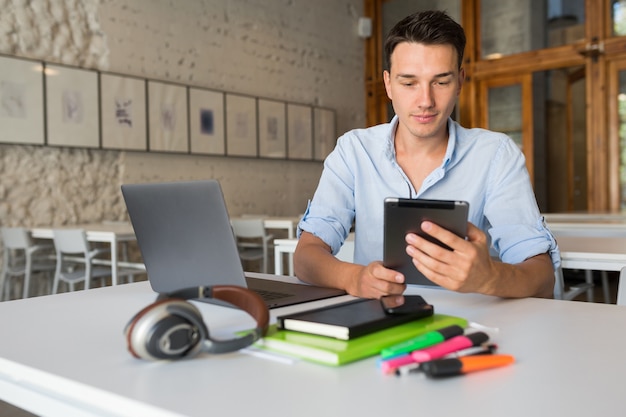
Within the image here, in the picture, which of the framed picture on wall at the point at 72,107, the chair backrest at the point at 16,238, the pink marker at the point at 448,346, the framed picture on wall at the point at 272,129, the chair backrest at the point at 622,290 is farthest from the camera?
the framed picture on wall at the point at 272,129

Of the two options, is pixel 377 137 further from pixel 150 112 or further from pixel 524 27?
pixel 524 27

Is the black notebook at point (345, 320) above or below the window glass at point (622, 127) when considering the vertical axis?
below

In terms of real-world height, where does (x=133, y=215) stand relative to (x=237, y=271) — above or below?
above

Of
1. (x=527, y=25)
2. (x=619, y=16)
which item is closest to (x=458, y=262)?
(x=619, y=16)

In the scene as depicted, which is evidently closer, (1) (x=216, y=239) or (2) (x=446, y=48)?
(1) (x=216, y=239)

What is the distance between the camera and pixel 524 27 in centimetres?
713

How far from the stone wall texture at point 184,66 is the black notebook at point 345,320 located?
454 centimetres

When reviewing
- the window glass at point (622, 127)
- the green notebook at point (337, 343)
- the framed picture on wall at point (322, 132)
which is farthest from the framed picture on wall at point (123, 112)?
the window glass at point (622, 127)

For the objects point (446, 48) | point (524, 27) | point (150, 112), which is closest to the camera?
point (446, 48)

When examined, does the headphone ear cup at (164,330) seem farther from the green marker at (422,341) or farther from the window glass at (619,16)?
Result: the window glass at (619,16)

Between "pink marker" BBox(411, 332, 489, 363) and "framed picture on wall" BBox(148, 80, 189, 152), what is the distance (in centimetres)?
518

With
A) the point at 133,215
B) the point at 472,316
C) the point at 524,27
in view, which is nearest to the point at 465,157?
the point at 472,316

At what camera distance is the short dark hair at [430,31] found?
141 centimetres

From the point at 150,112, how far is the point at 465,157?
452 centimetres
